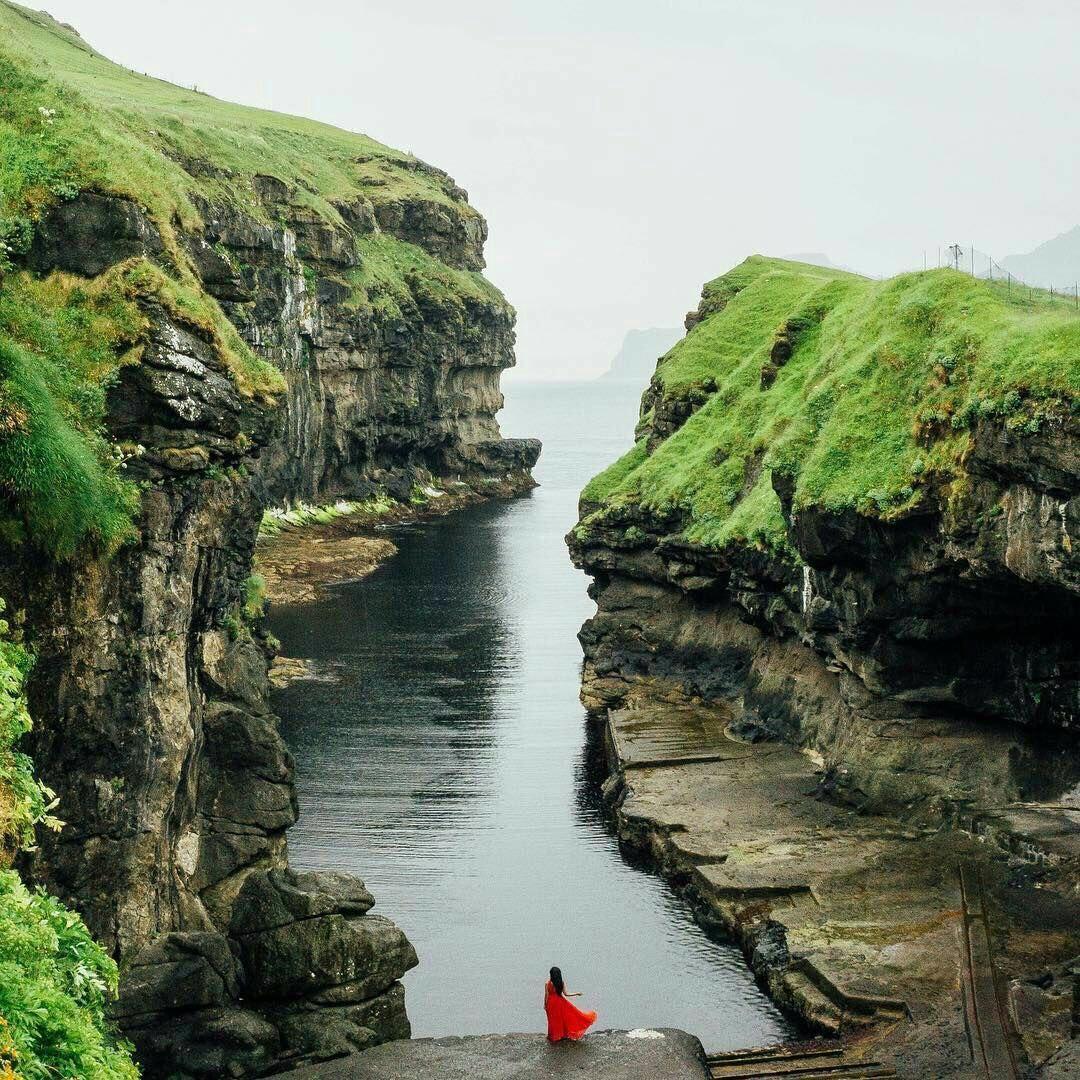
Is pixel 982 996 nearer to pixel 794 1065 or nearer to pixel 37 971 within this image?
pixel 794 1065

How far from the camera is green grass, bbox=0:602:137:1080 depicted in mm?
22469

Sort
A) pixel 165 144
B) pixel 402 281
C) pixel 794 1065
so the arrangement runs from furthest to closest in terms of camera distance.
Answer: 1. pixel 402 281
2. pixel 165 144
3. pixel 794 1065

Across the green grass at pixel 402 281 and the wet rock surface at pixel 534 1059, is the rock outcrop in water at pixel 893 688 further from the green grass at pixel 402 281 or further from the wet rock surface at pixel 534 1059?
the green grass at pixel 402 281

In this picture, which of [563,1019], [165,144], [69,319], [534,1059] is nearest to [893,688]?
[563,1019]

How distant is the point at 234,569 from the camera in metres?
50.8

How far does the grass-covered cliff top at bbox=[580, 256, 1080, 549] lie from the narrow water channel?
44.9 feet

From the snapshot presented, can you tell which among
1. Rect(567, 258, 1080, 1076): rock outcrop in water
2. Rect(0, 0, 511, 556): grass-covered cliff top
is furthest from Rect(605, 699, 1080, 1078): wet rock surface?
Rect(0, 0, 511, 556): grass-covered cliff top

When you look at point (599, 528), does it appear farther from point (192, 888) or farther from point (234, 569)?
point (192, 888)

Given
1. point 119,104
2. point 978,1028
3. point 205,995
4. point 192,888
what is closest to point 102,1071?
point 205,995

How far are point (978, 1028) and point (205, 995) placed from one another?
19.8m

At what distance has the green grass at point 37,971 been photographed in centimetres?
2247

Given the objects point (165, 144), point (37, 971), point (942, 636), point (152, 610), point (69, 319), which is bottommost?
point (37, 971)

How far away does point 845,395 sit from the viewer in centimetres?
6600

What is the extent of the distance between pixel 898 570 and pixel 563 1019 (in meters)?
26.7
